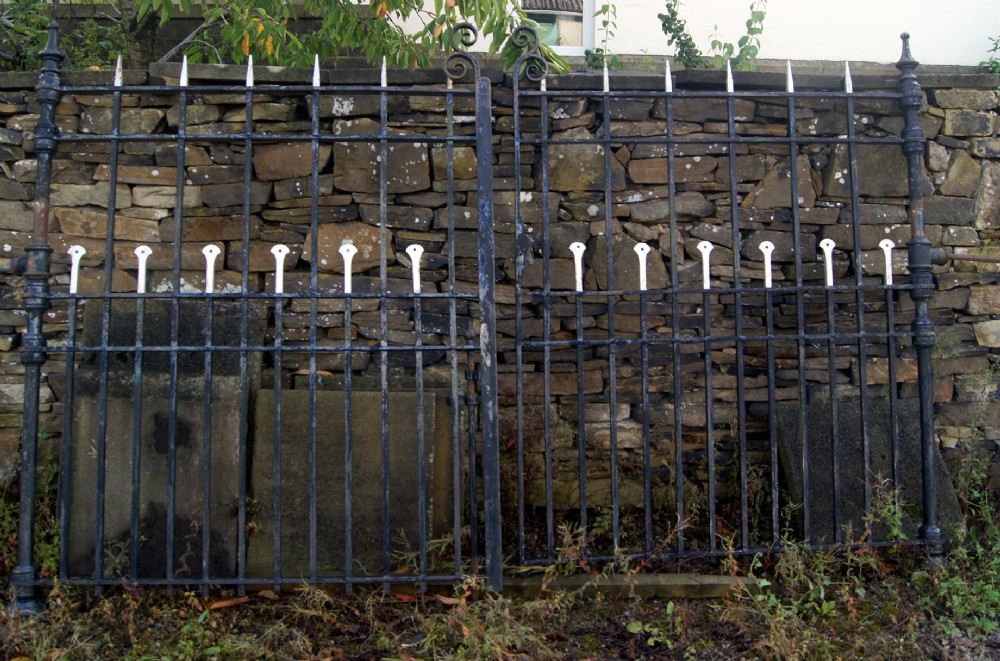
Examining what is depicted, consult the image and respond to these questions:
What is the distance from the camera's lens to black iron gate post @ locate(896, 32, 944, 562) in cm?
320

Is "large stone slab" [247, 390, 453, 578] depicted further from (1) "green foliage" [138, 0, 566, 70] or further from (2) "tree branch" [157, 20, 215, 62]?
(2) "tree branch" [157, 20, 215, 62]

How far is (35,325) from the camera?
3008 mm

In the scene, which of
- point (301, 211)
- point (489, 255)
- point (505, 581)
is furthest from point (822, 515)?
point (301, 211)

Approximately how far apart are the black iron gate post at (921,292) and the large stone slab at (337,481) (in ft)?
6.71

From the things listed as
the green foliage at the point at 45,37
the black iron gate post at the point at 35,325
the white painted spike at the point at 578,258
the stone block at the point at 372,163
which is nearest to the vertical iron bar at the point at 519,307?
the white painted spike at the point at 578,258

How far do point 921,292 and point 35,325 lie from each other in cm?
360

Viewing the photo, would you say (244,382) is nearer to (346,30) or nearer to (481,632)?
(481,632)

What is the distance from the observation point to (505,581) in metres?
3.10

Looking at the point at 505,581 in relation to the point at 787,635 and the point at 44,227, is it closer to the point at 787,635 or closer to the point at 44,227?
the point at 787,635

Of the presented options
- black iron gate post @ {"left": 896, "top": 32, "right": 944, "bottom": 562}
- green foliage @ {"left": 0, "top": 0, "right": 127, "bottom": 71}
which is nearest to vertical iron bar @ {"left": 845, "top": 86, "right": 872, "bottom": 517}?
black iron gate post @ {"left": 896, "top": 32, "right": 944, "bottom": 562}

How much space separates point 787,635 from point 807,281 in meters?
1.66

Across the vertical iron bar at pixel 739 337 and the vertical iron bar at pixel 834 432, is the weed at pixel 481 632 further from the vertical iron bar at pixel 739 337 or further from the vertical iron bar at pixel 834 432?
the vertical iron bar at pixel 834 432

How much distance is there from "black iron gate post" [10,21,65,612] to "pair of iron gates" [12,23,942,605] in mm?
13

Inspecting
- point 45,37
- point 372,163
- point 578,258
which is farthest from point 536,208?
point 45,37
